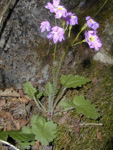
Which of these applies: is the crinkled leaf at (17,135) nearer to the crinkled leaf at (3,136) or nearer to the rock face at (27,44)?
the crinkled leaf at (3,136)

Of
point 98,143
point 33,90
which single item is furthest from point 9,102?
point 98,143

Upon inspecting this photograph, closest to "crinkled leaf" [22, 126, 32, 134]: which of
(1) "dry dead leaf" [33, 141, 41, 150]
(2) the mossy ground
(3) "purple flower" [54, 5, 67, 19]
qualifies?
(1) "dry dead leaf" [33, 141, 41, 150]

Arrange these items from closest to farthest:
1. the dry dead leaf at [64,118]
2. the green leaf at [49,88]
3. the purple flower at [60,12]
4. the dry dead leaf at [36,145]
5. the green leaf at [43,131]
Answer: the purple flower at [60,12] → the green leaf at [43,131] → the dry dead leaf at [36,145] → the dry dead leaf at [64,118] → the green leaf at [49,88]

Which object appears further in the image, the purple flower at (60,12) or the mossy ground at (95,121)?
the mossy ground at (95,121)

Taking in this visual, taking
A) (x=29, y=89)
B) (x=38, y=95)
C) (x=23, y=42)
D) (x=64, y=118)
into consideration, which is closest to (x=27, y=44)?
(x=23, y=42)

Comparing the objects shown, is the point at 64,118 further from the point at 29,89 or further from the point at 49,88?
the point at 29,89

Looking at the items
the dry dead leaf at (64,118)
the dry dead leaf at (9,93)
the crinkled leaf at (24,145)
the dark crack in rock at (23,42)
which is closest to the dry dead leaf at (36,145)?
the crinkled leaf at (24,145)
